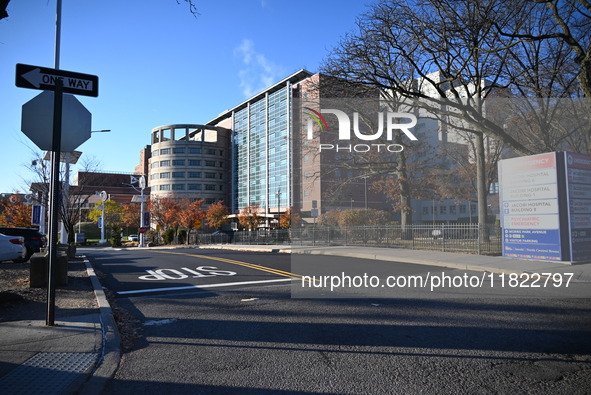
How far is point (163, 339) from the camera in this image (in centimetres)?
553

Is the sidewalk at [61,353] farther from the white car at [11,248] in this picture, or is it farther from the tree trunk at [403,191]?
the tree trunk at [403,191]

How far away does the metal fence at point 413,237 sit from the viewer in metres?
16.8

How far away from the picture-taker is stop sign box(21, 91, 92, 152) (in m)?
6.13

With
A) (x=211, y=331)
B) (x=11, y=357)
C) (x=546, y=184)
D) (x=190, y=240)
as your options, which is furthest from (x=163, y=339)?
(x=190, y=240)

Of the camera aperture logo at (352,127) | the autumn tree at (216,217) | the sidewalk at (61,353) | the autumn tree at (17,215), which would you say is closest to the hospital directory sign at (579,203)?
the sidewalk at (61,353)

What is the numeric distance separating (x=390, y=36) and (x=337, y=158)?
12287 millimetres

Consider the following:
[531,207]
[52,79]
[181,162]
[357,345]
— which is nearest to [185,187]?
[181,162]

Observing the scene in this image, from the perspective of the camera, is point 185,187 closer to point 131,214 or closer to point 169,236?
point 131,214

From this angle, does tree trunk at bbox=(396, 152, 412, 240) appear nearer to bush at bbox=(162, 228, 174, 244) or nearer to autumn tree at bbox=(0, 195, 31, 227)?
bush at bbox=(162, 228, 174, 244)

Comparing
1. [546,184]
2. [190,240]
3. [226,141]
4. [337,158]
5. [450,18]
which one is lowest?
[190,240]

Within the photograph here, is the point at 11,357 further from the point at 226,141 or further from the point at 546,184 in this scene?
the point at 226,141

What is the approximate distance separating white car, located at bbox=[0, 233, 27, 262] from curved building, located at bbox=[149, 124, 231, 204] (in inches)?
3185

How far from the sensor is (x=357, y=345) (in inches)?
198

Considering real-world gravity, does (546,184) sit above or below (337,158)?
below
